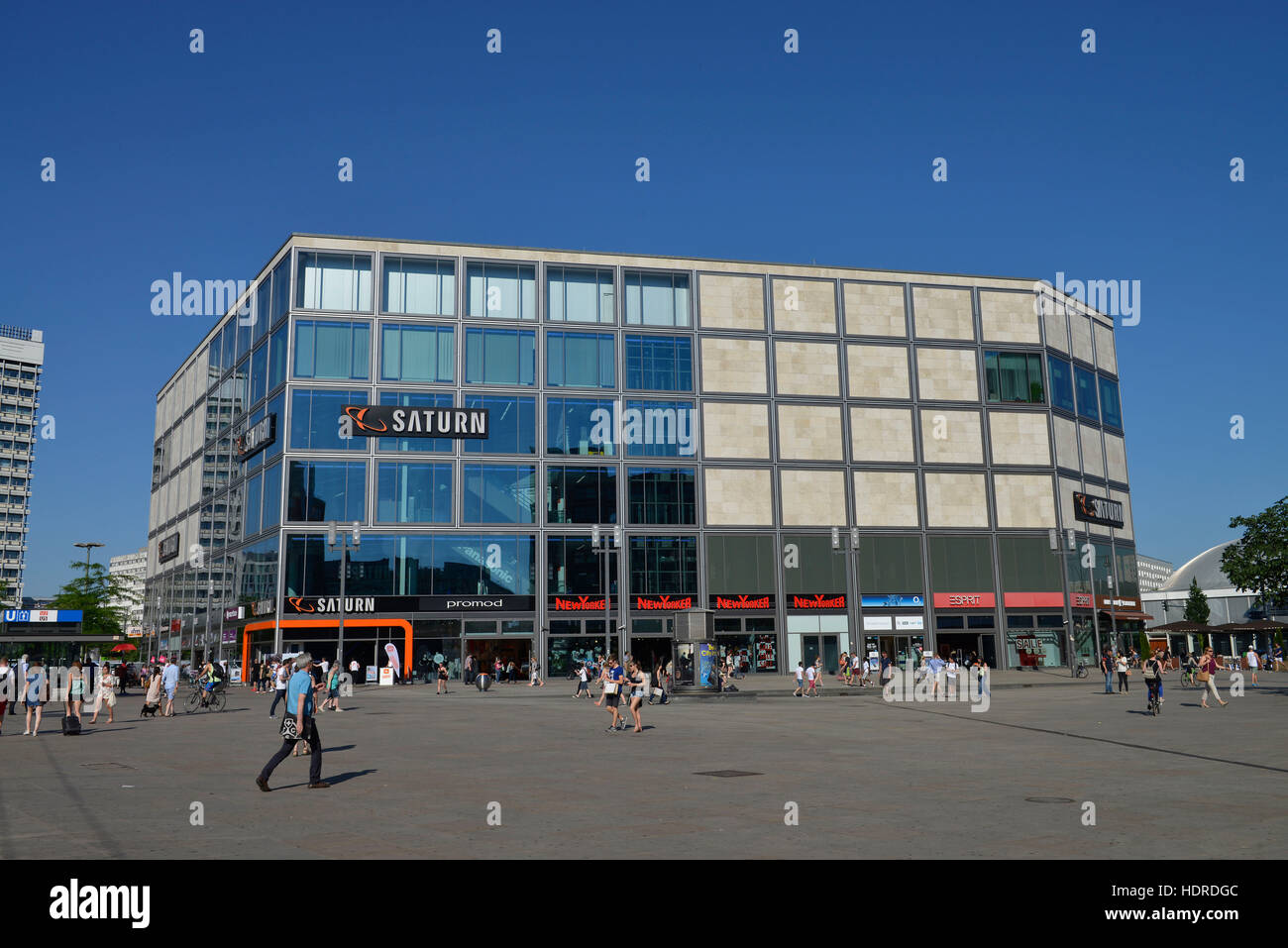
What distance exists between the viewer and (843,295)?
238 feet

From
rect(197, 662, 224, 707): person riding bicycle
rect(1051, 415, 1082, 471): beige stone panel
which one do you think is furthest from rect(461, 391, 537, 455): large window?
rect(1051, 415, 1082, 471): beige stone panel

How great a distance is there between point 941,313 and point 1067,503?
52.9 feet

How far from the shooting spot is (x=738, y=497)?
2702 inches

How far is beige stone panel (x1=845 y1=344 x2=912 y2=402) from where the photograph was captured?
7181 cm

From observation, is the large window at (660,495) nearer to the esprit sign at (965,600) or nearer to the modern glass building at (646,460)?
the modern glass building at (646,460)

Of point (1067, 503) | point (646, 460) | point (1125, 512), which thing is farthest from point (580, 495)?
point (1125, 512)

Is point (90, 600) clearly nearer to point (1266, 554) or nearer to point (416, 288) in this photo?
point (416, 288)

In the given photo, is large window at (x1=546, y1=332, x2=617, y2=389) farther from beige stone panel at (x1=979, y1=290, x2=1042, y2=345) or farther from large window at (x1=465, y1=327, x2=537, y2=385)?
beige stone panel at (x1=979, y1=290, x2=1042, y2=345)

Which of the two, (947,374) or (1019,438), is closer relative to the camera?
(947,374)

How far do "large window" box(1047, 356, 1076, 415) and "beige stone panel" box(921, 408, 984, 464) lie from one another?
283 inches

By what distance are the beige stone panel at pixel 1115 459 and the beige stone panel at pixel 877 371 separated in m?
19.7

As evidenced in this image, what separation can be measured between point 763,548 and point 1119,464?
33.1 m
